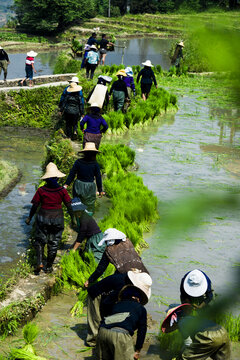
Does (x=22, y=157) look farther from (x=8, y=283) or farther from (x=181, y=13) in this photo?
(x=181, y=13)

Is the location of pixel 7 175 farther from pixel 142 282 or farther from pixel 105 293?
pixel 142 282

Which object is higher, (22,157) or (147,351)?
(147,351)

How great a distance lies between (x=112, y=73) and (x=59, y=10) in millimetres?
35450

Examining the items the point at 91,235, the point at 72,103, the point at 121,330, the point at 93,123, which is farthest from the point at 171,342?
the point at 72,103

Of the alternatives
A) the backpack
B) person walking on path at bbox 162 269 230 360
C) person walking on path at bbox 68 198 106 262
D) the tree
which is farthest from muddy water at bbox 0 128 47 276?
the tree

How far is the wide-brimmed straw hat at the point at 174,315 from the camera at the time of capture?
13.2ft

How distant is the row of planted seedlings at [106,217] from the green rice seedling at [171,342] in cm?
97

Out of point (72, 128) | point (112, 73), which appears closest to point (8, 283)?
point (72, 128)

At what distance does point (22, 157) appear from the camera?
502 inches

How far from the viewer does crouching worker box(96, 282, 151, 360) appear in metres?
3.85

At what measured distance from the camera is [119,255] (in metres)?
4.93

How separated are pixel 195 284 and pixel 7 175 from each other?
295 inches

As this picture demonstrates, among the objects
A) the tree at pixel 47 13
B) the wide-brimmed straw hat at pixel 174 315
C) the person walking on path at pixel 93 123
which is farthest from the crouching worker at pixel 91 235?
the tree at pixel 47 13

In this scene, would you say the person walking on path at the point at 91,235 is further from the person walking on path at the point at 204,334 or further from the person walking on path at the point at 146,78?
the person walking on path at the point at 146,78
